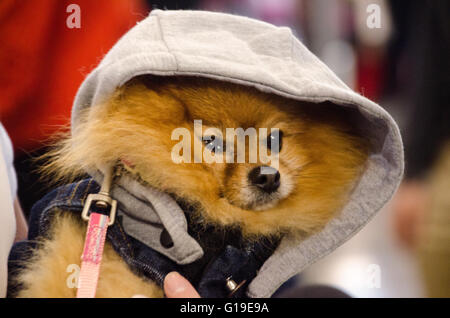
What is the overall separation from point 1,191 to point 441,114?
41.4 inches

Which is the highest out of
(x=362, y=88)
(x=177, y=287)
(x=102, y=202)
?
(x=362, y=88)

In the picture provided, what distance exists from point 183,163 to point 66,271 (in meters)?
0.26

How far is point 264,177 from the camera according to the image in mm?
645

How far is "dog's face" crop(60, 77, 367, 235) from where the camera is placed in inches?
26.2

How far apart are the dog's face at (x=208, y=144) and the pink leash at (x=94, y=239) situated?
0.07 meters

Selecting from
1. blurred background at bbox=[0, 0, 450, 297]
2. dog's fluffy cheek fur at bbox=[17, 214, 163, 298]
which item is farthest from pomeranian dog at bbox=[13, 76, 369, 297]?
blurred background at bbox=[0, 0, 450, 297]

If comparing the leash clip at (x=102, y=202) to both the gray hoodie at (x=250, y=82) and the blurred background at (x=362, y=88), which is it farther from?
the blurred background at (x=362, y=88)

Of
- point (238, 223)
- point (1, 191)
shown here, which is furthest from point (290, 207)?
point (1, 191)

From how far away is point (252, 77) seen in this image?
628mm

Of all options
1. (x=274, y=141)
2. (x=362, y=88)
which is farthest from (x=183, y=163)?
(x=362, y=88)

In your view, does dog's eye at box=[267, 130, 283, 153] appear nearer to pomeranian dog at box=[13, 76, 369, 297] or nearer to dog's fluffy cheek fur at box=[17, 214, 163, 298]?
pomeranian dog at box=[13, 76, 369, 297]

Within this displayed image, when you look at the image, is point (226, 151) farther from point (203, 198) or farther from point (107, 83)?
point (107, 83)

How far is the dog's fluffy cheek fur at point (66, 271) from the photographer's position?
0.62 meters

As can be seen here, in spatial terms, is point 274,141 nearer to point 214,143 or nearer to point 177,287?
point 214,143
